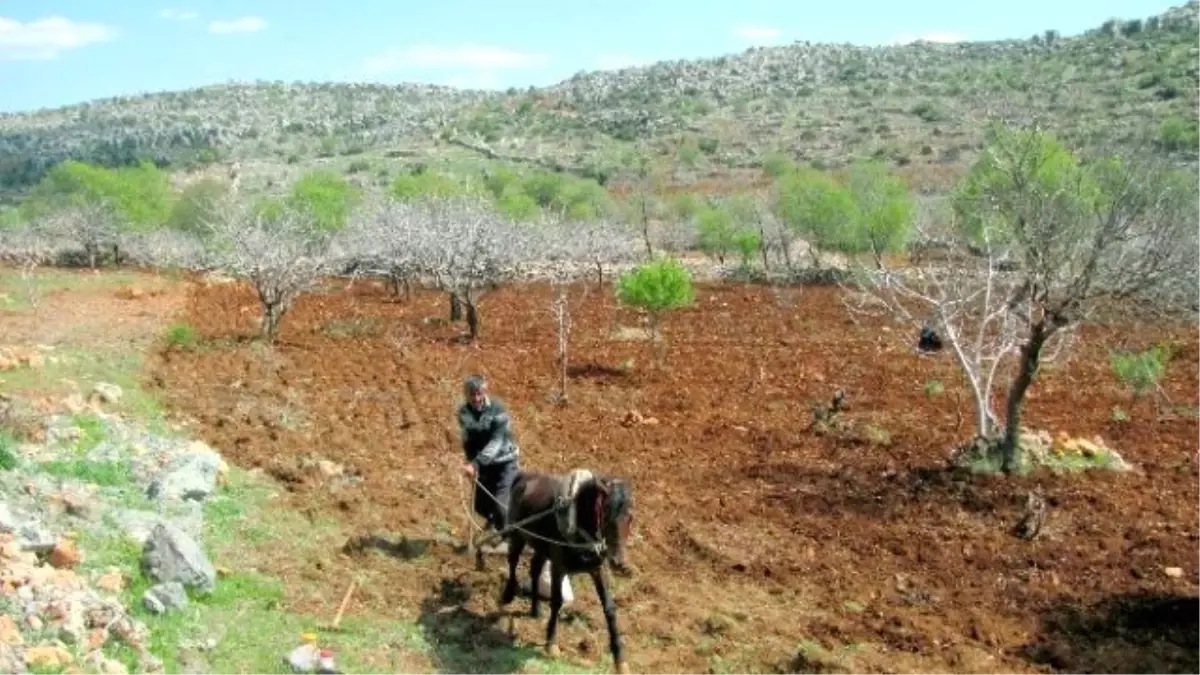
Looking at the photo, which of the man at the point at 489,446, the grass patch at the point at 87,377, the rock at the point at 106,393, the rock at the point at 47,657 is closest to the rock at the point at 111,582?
the rock at the point at 47,657

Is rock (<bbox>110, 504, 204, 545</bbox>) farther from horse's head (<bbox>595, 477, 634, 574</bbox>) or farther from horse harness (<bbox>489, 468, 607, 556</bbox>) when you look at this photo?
horse's head (<bbox>595, 477, 634, 574</bbox>)

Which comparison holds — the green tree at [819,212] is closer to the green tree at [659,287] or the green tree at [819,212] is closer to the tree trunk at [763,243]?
the tree trunk at [763,243]

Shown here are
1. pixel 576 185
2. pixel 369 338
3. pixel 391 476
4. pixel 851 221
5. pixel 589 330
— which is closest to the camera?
pixel 391 476

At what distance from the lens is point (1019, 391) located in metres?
12.8

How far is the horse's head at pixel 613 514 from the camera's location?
7617mm

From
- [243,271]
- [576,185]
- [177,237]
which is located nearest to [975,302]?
[243,271]

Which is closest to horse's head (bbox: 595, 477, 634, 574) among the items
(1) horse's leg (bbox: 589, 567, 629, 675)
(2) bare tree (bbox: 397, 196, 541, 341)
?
(1) horse's leg (bbox: 589, 567, 629, 675)

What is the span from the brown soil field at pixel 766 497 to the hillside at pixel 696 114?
29446 mm

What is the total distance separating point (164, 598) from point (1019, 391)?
377 inches

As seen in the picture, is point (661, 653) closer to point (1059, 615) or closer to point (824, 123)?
point (1059, 615)

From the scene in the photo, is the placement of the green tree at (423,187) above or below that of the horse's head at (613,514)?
above

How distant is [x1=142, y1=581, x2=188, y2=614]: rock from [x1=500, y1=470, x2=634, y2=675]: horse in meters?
2.54

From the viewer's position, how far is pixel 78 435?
11.9m

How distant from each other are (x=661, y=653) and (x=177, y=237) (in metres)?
42.9
